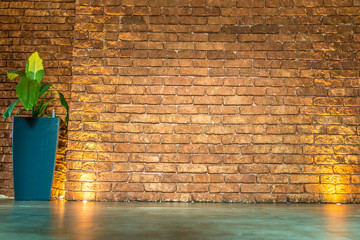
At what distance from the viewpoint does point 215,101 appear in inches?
129

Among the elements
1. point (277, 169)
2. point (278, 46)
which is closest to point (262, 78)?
point (278, 46)

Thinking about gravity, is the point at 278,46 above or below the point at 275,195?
above

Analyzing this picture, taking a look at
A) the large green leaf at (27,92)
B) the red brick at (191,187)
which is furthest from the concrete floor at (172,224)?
the large green leaf at (27,92)

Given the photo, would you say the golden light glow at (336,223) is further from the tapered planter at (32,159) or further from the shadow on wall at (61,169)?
the shadow on wall at (61,169)

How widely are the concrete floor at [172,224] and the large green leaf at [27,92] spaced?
2.87 feet

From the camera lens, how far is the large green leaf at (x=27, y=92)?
3041mm

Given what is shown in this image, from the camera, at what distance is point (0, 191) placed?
144 inches

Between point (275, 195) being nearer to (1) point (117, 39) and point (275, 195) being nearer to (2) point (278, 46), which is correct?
(2) point (278, 46)

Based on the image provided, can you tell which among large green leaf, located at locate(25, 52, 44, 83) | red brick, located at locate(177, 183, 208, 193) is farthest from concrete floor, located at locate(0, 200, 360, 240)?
large green leaf, located at locate(25, 52, 44, 83)

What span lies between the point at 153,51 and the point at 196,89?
491mm

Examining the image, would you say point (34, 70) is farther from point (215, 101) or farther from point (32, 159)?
point (215, 101)

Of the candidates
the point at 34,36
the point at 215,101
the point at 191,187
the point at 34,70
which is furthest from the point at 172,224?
the point at 34,36

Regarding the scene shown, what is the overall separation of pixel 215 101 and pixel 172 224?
5.15 ft

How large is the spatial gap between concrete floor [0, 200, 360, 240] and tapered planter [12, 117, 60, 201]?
0.64 m
